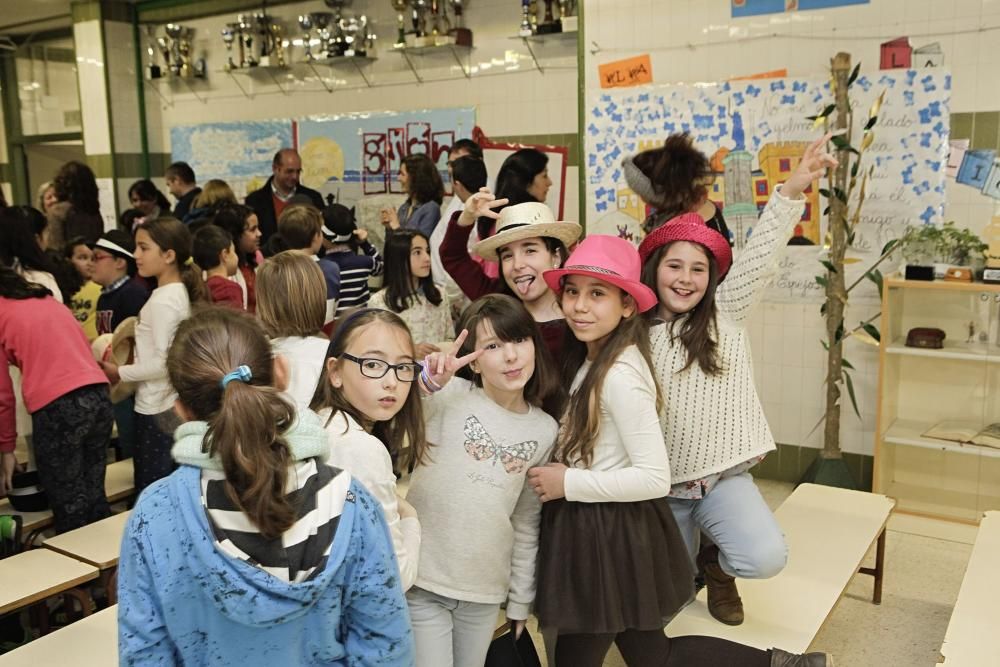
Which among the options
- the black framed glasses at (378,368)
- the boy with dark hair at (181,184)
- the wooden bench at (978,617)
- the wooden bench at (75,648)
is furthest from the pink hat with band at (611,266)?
the boy with dark hair at (181,184)

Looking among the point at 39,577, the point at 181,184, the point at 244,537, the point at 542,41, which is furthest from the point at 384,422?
the point at 181,184

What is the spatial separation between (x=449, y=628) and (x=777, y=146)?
3373mm

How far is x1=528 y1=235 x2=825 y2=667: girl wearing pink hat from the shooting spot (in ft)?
6.85

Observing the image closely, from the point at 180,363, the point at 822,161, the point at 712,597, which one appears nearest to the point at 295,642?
the point at 180,363

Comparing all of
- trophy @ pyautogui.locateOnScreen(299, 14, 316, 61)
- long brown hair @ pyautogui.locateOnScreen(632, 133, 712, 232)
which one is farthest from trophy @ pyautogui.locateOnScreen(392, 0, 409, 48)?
long brown hair @ pyautogui.locateOnScreen(632, 133, 712, 232)

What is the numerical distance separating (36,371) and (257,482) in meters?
2.30

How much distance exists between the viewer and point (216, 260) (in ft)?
13.5

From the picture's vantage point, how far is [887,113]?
4.27 meters

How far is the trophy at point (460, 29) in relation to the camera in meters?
6.04

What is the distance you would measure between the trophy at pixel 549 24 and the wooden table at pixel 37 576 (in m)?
4.21

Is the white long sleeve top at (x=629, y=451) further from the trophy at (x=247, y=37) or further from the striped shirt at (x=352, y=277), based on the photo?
the trophy at (x=247, y=37)

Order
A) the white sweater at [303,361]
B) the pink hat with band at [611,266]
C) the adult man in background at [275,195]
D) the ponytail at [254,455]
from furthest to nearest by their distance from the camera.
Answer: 1. the adult man in background at [275,195]
2. the white sweater at [303,361]
3. the pink hat with band at [611,266]
4. the ponytail at [254,455]

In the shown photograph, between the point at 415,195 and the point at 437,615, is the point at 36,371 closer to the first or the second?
the point at 437,615

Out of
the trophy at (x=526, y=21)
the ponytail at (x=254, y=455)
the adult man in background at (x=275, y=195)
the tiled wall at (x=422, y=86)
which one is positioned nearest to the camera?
the ponytail at (x=254, y=455)
